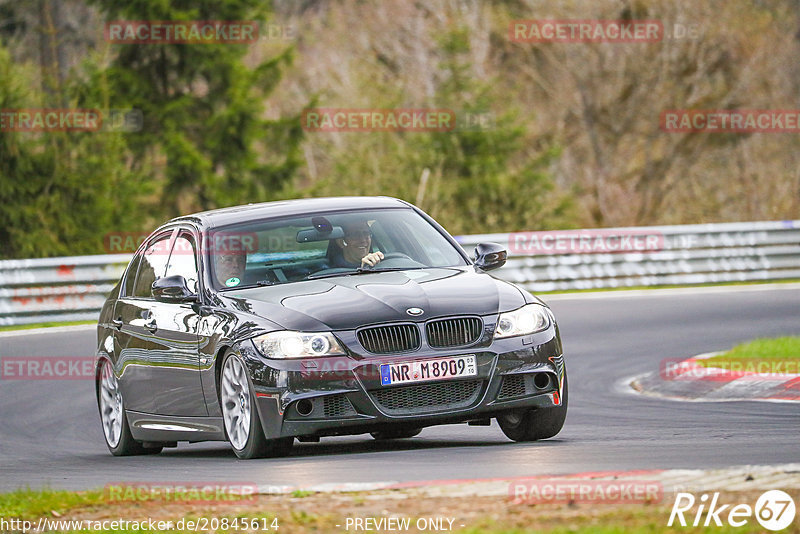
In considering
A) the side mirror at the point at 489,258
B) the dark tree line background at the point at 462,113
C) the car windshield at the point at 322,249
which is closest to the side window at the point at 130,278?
the car windshield at the point at 322,249

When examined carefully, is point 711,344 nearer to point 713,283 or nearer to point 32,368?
point 32,368

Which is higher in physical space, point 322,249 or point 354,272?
point 322,249

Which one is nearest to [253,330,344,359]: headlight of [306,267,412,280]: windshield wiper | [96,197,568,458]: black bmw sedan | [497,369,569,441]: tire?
[96,197,568,458]: black bmw sedan

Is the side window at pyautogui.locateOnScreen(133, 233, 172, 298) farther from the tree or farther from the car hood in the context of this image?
the tree

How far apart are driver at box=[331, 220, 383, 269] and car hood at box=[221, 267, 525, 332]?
0.81 ft

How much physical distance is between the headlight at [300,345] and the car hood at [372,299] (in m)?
0.05

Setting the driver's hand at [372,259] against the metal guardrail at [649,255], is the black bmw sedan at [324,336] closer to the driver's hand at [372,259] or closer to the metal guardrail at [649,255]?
the driver's hand at [372,259]

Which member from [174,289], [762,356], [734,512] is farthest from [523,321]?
[762,356]

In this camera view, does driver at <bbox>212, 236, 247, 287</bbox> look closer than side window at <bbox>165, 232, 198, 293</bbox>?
Yes

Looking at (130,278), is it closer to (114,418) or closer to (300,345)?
(114,418)

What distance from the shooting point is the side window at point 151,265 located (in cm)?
1111

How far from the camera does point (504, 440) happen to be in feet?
33.8

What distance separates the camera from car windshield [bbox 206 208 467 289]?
32.9 feet

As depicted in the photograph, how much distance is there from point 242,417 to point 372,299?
1.03 m
